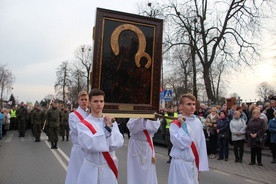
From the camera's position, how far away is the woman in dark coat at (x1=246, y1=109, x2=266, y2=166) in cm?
1129

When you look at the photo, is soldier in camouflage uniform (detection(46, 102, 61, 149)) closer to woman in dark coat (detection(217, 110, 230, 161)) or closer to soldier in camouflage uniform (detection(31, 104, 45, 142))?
soldier in camouflage uniform (detection(31, 104, 45, 142))

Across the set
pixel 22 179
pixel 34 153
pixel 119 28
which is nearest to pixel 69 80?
pixel 34 153

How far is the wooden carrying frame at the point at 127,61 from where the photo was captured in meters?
5.37

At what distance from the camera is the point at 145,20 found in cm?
579

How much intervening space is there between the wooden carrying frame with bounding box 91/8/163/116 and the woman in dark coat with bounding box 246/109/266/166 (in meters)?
6.68

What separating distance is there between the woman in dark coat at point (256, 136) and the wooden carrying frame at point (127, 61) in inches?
263

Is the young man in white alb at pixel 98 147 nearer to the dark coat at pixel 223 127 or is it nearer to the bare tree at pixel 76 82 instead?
the dark coat at pixel 223 127

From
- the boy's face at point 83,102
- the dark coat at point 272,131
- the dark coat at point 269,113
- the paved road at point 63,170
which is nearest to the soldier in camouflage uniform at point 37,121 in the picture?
the paved road at point 63,170

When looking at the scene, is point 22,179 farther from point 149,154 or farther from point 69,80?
point 69,80

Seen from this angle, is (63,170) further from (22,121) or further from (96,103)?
(22,121)

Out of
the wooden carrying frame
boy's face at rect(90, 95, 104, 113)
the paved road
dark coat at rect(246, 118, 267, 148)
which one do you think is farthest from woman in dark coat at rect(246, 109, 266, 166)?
boy's face at rect(90, 95, 104, 113)

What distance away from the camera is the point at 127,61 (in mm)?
5590

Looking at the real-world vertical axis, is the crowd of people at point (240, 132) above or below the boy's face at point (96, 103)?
below

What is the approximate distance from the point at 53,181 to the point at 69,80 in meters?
51.0
